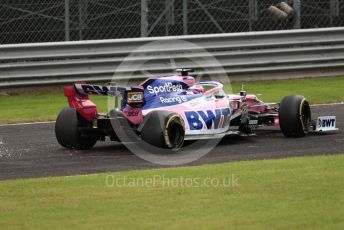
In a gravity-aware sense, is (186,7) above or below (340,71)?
above

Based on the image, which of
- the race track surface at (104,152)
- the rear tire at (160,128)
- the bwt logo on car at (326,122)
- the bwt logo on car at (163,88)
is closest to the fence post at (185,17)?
the race track surface at (104,152)

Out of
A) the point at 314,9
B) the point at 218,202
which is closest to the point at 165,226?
the point at 218,202

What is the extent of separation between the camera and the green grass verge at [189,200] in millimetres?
8508

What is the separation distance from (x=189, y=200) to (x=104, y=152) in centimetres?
404

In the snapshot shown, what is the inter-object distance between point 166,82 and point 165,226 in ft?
18.1

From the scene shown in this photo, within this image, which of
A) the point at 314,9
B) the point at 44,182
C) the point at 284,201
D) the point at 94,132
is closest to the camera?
the point at 284,201

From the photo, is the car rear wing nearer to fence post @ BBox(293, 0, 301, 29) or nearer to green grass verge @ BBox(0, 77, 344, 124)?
green grass verge @ BBox(0, 77, 344, 124)

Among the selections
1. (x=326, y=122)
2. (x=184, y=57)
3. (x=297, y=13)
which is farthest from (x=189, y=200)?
(x=297, y=13)

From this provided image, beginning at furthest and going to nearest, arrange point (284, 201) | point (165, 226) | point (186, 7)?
point (186, 7) → point (284, 201) → point (165, 226)

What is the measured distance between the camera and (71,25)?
21.5 meters

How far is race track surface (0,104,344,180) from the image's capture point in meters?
11.9

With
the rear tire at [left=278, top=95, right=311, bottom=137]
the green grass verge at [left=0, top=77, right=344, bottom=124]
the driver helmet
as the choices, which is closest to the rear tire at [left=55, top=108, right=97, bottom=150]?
the driver helmet

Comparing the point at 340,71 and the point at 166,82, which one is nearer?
the point at 166,82

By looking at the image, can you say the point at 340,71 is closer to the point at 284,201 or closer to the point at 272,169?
the point at 272,169
